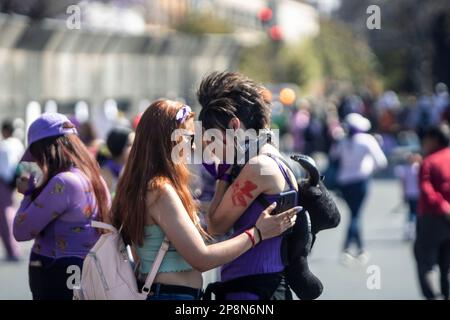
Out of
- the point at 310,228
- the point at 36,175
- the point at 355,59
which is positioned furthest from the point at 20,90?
the point at 355,59

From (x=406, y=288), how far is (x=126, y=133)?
3.50m

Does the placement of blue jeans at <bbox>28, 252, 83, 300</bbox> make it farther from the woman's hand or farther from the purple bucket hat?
the woman's hand

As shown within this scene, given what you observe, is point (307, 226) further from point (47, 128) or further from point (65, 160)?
point (47, 128)

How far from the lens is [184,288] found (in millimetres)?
4594

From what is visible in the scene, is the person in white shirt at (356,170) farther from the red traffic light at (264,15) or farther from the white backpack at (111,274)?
the red traffic light at (264,15)

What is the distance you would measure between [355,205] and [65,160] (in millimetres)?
8433

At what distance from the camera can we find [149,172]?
181 inches

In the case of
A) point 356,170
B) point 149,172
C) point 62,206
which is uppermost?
point 149,172

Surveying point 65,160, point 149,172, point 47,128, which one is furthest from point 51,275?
point 149,172

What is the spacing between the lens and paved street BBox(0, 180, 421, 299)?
10602mm

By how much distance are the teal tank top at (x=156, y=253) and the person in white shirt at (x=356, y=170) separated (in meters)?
8.91

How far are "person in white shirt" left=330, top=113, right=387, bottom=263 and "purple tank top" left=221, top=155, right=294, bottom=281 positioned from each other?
873 cm

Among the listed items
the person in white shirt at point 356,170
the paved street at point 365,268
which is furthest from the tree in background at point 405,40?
the person in white shirt at point 356,170
